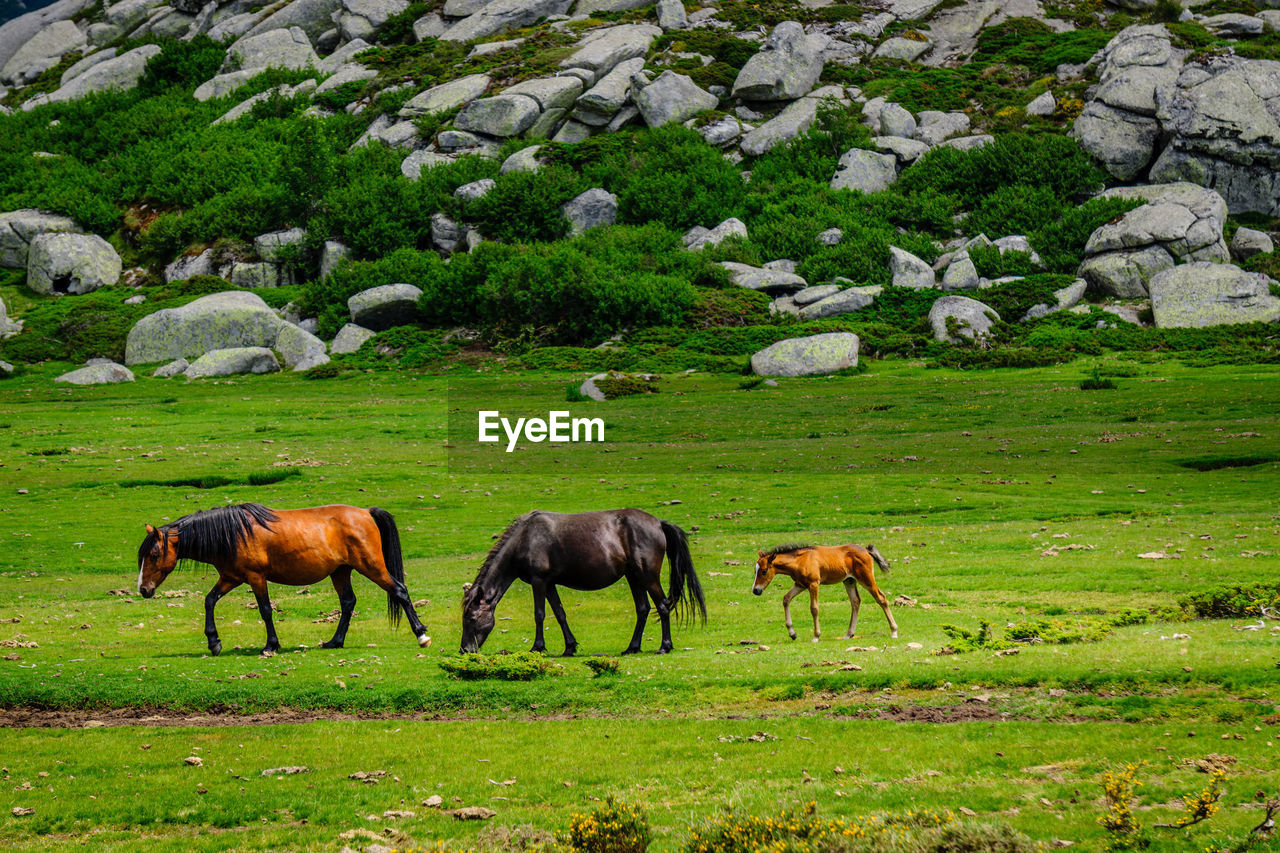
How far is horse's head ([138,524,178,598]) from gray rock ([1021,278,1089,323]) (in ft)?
204

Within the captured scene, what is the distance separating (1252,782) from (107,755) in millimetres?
14244

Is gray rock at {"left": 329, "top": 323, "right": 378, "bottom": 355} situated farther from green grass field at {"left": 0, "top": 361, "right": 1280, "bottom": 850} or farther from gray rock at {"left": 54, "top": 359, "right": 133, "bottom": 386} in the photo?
green grass field at {"left": 0, "top": 361, "right": 1280, "bottom": 850}

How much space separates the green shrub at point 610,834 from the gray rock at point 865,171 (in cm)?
8941

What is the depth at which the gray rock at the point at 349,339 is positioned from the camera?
75500mm

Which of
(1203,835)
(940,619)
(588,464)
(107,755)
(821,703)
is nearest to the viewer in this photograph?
(1203,835)

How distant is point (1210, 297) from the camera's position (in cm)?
6844

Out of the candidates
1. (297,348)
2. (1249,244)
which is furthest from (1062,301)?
(297,348)

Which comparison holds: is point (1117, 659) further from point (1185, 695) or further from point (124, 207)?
point (124, 207)

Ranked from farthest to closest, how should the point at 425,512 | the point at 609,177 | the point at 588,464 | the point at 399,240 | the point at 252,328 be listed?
Result: the point at 609,177 < the point at 399,240 < the point at 252,328 < the point at 588,464 < the point at 425,512

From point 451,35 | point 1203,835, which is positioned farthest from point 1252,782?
point 451,35

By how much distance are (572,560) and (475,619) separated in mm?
2119

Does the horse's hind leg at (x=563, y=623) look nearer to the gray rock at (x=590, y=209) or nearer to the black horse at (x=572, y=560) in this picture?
the black horse at (x=572, y=560)

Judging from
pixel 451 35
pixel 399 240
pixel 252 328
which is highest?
pixel 451 35

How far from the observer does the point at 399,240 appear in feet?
298
